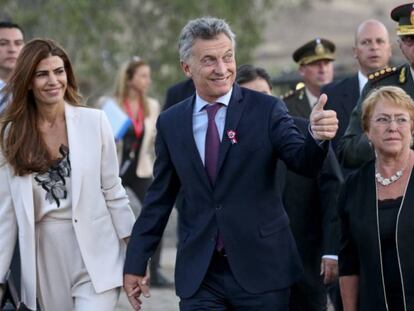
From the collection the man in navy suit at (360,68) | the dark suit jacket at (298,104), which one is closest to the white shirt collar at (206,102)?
the man in navy suit at (360,68)

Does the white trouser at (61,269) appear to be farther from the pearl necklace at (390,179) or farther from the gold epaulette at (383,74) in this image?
the gold epaulette at (383,74)

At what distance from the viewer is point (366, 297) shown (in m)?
6.13

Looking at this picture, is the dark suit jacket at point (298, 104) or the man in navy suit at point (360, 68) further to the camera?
the dark suit jacket at point (298, 104)

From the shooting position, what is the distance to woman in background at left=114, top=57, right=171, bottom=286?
12.2 metres

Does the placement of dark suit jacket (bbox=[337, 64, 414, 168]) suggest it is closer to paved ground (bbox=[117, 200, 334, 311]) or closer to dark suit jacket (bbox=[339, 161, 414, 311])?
dark suit jacket (bbox=[339, 161, 414, 311])

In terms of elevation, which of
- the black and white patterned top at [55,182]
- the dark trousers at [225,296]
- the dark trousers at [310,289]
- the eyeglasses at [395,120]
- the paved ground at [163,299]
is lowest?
the paved ground at [163,299]

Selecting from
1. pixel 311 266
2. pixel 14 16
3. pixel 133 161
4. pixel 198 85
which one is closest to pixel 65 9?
pixel 14 16

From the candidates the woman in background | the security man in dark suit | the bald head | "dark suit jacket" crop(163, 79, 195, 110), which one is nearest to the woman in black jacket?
the bald head

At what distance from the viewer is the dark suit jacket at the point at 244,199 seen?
239 inches

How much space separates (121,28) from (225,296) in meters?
16.0

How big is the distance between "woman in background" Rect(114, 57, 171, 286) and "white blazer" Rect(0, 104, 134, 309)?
538 centimetres

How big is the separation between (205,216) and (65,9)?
1509 centimetres

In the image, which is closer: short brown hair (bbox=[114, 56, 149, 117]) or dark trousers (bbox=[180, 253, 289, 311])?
dark trousers (bbox=[180, 253, 289, 311])

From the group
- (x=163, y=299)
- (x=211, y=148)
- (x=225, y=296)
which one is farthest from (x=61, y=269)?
(x=163, y=299)
